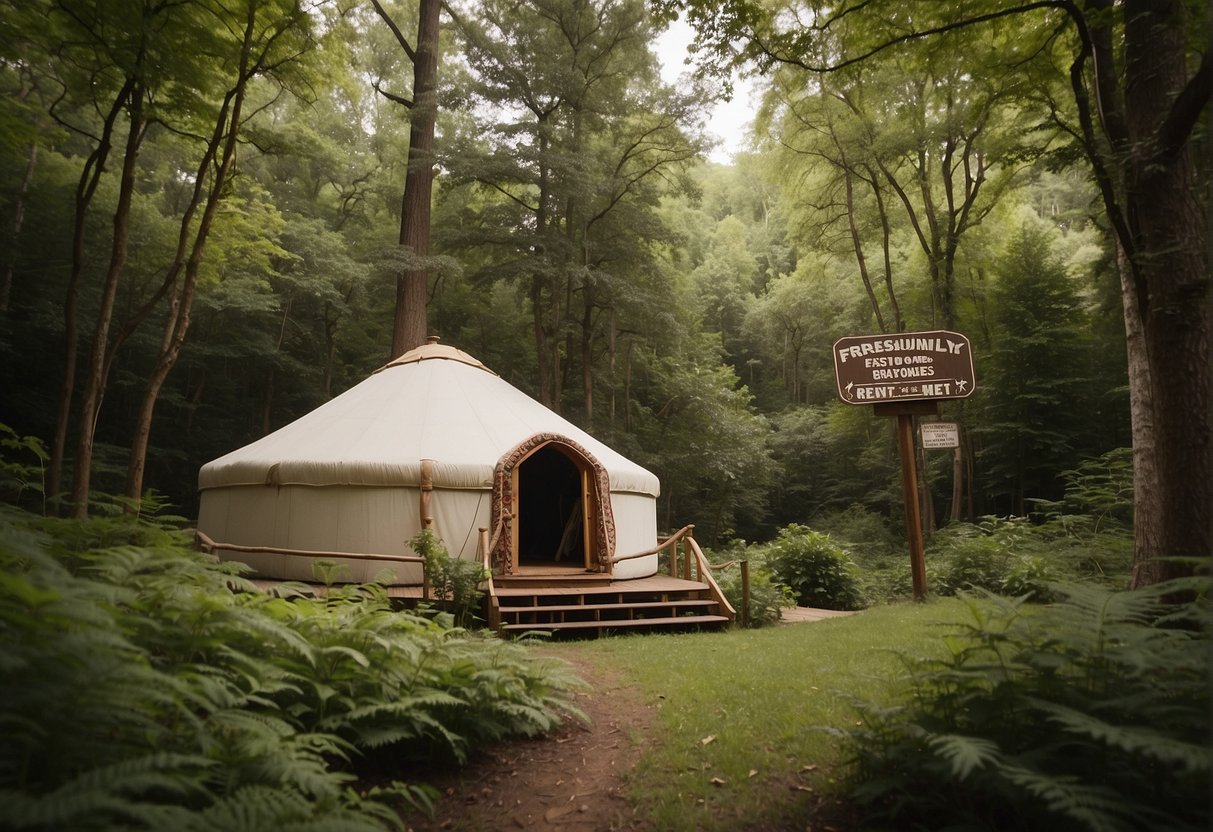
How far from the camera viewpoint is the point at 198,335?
53.4 feet

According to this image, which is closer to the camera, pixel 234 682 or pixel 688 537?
pixel 234 682

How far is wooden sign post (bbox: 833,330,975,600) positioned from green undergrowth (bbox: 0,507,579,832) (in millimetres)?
5182

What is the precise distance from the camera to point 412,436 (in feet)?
26.7

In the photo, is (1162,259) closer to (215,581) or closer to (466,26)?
(215,581)

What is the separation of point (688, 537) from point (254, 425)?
13.9 metres

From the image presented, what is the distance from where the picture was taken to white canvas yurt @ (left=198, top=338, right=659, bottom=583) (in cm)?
745

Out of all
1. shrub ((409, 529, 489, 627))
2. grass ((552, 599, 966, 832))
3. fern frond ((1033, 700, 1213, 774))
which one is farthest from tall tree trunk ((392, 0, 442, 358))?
fern frond ((1033, 700, 1213, 774))

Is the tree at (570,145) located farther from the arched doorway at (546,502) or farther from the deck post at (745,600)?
the deck post at (745,600)

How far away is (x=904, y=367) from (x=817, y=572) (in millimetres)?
3229

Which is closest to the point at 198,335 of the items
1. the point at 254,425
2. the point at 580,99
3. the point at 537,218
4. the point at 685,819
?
the point at 254,425

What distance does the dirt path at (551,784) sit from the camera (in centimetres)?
254

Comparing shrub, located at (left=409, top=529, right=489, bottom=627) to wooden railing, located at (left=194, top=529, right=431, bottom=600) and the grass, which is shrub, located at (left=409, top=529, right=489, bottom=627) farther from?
the grass

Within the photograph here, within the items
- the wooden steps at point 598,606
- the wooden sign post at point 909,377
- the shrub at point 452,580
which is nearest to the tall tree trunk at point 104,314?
the shrub at point 452,580

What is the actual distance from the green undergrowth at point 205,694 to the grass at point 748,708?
673 mm
